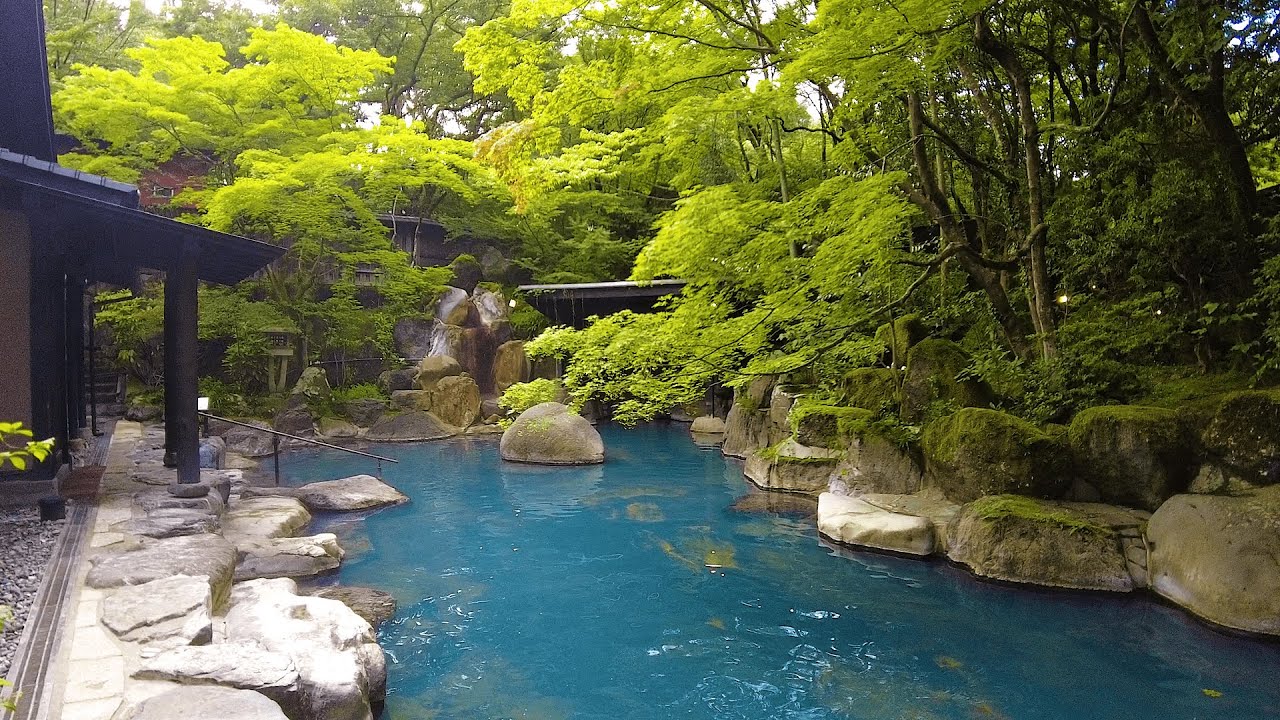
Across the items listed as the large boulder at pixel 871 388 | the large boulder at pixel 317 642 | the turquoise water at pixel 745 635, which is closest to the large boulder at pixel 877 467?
the turquoise water at pixel 745 635

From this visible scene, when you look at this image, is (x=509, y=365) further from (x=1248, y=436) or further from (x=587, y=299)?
(x=1248, y=436)

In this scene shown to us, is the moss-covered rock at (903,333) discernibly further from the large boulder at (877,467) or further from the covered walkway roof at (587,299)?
the covered walkway roof at (587,299)

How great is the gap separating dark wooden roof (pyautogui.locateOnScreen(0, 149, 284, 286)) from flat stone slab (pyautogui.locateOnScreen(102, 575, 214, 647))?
417cm

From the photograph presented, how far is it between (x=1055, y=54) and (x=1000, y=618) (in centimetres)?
788

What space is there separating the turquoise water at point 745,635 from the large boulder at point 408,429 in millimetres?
8453

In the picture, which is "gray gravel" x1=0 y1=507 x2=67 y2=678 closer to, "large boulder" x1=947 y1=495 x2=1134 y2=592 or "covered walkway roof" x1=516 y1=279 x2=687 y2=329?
"large boulder" x1=947 y1=495 x2=1134 y2=592

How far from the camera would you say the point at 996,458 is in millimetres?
8586

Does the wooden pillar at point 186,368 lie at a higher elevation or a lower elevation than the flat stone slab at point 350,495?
higher

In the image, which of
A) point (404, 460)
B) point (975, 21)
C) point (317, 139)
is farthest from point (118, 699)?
point (317, 139)

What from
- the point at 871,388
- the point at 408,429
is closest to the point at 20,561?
the point at 871,388

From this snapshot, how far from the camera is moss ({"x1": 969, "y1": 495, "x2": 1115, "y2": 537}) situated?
773cm

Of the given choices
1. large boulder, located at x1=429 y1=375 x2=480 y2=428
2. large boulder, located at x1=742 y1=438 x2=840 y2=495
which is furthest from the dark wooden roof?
large boulder, located at x1=429 y1=375 x2=480 y2=428

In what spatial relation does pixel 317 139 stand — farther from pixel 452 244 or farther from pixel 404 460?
pixel 452 244

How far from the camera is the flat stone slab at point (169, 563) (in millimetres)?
5398
